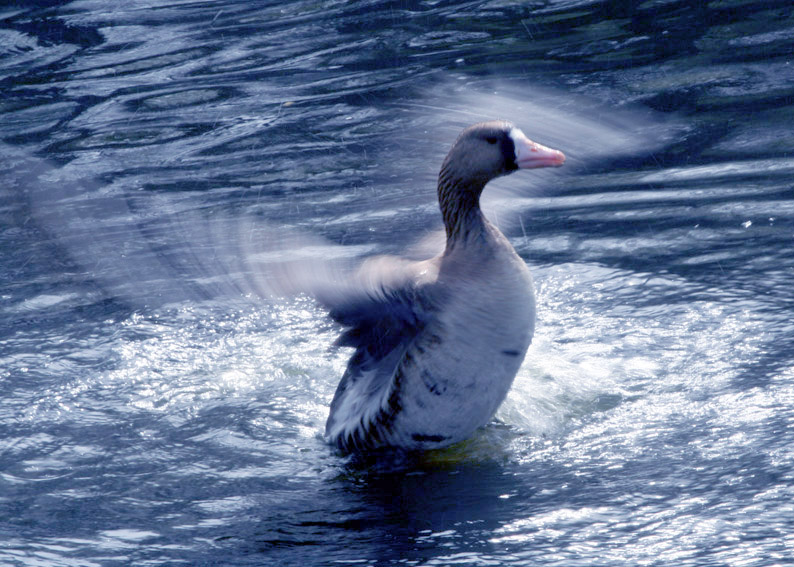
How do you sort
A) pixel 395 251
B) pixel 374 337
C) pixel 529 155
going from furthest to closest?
pixel 395 251
pixel 374 337
pixel 529 155

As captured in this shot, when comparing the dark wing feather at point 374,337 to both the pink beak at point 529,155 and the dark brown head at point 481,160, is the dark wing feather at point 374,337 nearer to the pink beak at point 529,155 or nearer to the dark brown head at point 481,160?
the dark brown head at point 481,160

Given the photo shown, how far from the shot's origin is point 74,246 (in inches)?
310

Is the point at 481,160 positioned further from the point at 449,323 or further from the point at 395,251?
the point at 395,251

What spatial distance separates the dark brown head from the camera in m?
4.87

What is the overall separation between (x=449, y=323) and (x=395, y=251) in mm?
2429

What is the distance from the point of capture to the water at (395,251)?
4402mm

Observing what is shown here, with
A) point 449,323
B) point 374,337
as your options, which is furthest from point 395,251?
point 449,323

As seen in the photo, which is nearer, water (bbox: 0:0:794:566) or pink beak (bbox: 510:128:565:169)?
water (bbox: 0:0:794:566)

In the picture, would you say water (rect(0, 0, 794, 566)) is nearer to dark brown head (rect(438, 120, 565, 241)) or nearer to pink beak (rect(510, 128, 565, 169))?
dark brown head (rect(438, 120, 565, 241))

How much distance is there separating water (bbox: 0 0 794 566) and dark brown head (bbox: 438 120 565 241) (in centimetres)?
74

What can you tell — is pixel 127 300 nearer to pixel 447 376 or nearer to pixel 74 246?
pixel 74 246

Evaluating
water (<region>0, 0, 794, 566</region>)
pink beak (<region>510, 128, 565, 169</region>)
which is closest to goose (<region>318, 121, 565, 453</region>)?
pink beak (<region>510, 128, 565, 169</region>)

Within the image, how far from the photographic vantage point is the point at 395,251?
6984 millimetres

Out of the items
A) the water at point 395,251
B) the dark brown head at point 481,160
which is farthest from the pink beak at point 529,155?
the water at point 395,251
